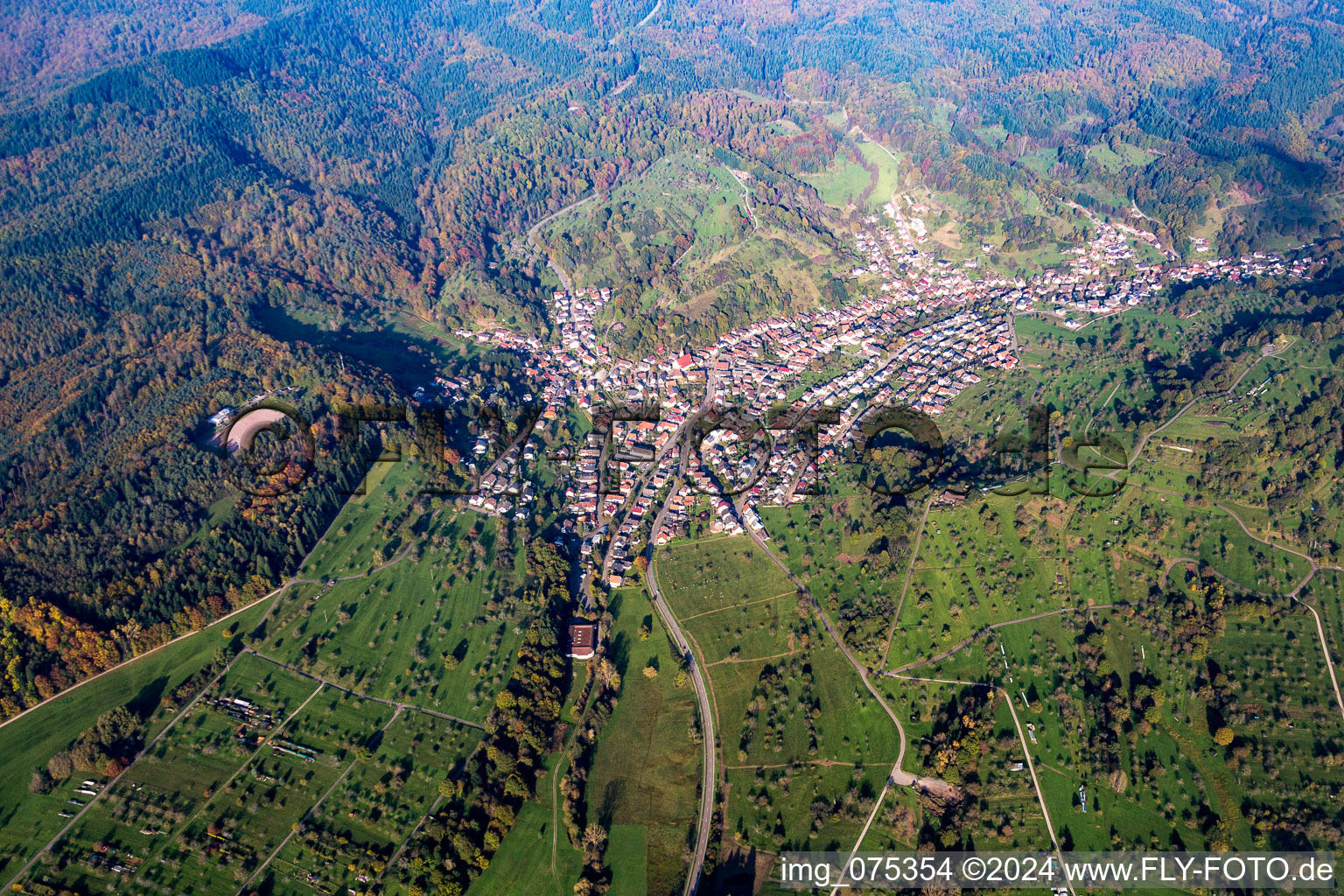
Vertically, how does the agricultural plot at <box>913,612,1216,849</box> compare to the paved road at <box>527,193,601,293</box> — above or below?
below

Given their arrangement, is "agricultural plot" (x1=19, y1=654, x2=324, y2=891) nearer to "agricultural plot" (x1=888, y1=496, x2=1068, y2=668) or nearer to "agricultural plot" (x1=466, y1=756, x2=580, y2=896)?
"agricultural plot" (x1=466, y1=756, x2=580, y2=896)

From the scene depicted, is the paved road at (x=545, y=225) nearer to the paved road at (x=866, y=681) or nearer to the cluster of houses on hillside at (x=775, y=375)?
the cluster of houses on hillside at (x=775, y=375)

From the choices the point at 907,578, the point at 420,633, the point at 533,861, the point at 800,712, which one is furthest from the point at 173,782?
the point at 907,578

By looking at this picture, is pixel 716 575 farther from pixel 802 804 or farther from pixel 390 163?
pixel 390 163

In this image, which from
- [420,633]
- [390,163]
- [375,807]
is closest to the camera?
[375,807]

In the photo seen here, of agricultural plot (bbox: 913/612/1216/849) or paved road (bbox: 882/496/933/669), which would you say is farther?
paved road (bbox: 882/496/933/669)

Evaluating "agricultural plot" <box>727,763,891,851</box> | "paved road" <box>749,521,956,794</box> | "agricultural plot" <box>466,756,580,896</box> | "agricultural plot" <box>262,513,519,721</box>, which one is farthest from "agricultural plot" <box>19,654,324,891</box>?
"paved road" <box>749,521,956,794</box>

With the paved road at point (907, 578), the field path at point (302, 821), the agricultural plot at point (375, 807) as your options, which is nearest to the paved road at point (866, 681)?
the paved road at point (907, 578)

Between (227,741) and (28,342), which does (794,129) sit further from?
(227,741)

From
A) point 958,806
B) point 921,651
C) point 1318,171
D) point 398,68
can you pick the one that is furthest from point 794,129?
point 958,806
